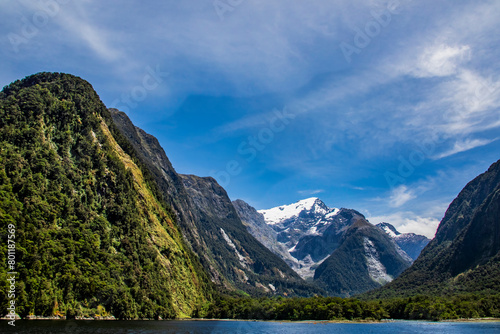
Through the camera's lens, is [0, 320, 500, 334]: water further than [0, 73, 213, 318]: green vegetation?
No

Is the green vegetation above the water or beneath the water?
above

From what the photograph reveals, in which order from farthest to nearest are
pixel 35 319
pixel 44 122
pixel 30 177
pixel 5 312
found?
1. pixel 44 122
2. pixel 30 177
3. pixel 35 319
4. pixel 5 312

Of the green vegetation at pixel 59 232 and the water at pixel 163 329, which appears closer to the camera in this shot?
the water at pixel 163 329

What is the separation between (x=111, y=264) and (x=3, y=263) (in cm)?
5613

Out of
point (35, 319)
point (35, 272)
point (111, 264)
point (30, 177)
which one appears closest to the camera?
point (35, 319)

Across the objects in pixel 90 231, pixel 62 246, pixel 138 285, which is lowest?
pixel 138 285

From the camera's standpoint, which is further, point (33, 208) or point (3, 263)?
point (33, 208)

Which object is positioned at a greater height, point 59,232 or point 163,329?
point 59,232

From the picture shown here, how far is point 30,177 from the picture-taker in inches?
6171

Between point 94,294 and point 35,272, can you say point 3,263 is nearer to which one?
point 35,272

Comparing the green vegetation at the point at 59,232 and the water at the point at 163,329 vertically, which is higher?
Result: the green vegetation at the point at 59,232

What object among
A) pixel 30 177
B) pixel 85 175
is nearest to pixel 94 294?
pixel 30 177

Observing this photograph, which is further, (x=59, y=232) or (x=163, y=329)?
(x=59, y=232)

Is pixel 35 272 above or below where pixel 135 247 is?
below
